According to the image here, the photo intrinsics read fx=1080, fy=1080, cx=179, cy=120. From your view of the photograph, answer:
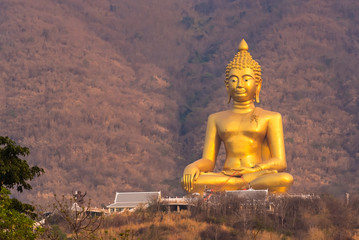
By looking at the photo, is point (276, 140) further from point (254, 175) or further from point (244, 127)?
point (254, 175)

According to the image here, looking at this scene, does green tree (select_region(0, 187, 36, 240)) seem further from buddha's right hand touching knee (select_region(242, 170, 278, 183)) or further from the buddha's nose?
the buddha's nose

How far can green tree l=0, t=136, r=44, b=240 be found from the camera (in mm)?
18828

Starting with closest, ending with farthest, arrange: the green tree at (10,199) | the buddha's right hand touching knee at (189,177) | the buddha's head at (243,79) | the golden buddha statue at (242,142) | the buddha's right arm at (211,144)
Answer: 1. the green tree at (10,199)
2. the buddha's right hand touching knee at (189,177)
3. the golden buddha statue at (242,142)
4. the buddha's head at (243,79)
5. the buddha's right arm at (211,144)

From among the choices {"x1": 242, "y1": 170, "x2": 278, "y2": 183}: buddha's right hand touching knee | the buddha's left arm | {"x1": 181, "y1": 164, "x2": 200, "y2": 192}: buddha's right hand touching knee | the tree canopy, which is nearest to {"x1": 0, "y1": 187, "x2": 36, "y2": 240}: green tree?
the tree canopy

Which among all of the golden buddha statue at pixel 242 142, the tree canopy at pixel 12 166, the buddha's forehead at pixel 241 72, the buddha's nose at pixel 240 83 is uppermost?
the buddha's forehead at pixel 241 72

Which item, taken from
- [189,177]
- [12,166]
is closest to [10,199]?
[12,166]

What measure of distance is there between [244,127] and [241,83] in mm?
1564

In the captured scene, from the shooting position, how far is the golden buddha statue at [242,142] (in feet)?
122

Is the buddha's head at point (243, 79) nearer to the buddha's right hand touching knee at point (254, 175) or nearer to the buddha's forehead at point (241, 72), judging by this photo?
the buddha's forehead at point (241, 72)

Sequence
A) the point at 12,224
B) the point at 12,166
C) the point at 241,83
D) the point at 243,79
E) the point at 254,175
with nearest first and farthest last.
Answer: the point at 12,224 → the point at 12,166 → the point at 254,175 → the point at 241,83 → the point at 243,79

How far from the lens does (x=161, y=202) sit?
38688 mm

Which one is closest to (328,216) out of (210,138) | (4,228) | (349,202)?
(349,202)

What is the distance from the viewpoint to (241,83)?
3772 cm

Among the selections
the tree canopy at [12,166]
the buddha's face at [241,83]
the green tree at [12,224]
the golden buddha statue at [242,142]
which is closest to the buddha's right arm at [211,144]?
the golden buddha statue at [242,142]
